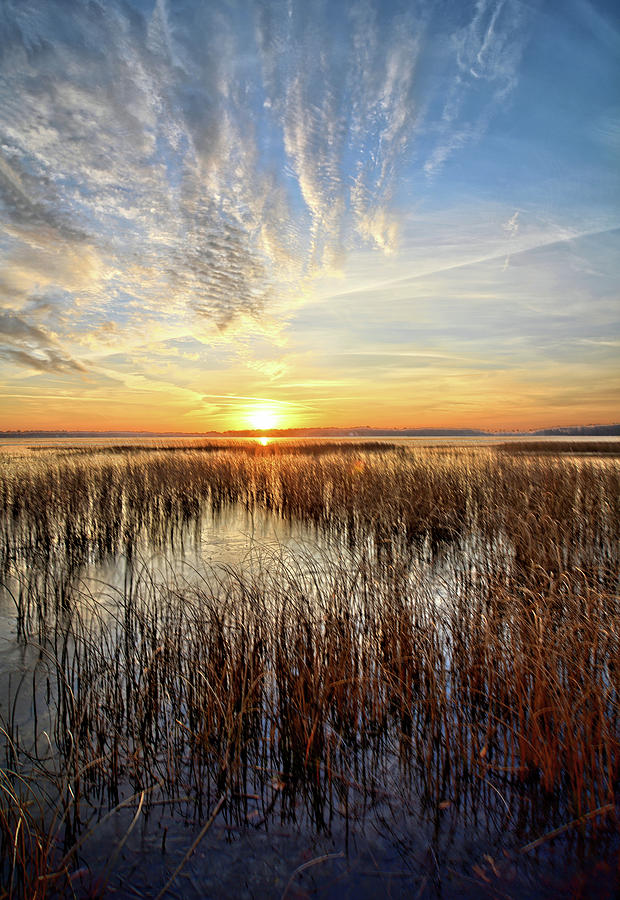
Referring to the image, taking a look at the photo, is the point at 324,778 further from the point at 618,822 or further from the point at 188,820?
the point at 618,822

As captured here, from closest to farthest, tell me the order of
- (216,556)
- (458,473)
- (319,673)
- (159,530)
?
(319,673) → (216,556) → (159,530) → (458,473)

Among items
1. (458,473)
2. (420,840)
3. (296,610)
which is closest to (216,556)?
(296,610)

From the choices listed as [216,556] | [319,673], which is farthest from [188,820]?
[216,556]

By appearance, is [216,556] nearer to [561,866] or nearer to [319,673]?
[319,673]

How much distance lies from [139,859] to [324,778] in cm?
107

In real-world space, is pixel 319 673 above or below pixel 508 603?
below

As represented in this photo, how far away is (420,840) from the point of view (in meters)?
2.51

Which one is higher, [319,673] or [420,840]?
[319,673]

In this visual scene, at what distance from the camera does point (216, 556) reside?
842 cm

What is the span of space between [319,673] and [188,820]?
118 cm

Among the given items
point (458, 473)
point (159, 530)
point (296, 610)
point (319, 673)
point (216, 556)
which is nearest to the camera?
point (319, 673)

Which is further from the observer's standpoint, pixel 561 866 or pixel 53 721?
pixel 53 721

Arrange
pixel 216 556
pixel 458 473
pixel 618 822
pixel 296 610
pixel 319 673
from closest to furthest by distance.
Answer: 1. pixel 618 822
2. pixel 319 673
3. pixel 296 610
4. pixel 216 556
5. pixel 458 473

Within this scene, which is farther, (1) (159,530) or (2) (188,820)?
(1) (159,530)
